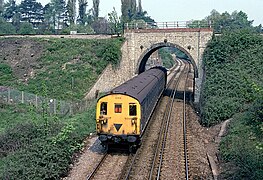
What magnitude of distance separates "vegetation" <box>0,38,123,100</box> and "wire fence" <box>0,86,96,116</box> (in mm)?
4301

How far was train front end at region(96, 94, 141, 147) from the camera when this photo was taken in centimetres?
1709

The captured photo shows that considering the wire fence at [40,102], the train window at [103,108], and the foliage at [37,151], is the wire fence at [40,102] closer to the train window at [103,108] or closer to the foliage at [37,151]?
the foliage at [37,151]

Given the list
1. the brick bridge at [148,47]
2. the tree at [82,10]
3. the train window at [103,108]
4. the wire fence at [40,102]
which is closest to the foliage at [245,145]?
the train window at [103,108]

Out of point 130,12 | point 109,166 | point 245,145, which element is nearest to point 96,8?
point 130,12

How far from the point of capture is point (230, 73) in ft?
94.1

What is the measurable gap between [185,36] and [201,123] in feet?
42.6

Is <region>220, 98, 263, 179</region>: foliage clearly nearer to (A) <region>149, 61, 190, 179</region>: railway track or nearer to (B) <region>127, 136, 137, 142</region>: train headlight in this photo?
(A) <region>149, 61, 190, 179</region>: railway track

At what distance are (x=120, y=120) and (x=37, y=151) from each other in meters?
4.06

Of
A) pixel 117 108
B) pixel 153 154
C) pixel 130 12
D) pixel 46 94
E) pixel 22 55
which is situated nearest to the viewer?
pixel 117 108

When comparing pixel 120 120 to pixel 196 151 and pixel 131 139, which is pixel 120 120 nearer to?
pixel 131 139

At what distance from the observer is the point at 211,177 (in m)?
15.2

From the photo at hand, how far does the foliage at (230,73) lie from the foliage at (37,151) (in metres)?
9.61

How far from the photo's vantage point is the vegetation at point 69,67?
112ft

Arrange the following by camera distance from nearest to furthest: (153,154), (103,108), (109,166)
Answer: (109,166) < (103,108) < (153,154)
